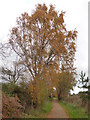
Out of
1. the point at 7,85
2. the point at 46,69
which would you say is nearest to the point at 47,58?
the point at 46,69

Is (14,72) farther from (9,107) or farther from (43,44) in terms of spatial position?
(9,107)

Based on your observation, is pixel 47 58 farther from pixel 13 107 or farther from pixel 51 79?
pixel 13 107

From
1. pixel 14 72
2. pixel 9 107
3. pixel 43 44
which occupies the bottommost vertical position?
pixel 9 107

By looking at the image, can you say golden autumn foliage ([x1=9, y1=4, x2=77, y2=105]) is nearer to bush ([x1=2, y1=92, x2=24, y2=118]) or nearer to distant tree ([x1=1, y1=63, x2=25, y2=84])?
distant tree ([x1=1, y1=63, x2=25, y2=84])

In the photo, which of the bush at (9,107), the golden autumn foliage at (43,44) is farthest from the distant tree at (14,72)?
the bush at (9,107)

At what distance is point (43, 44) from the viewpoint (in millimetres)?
17234

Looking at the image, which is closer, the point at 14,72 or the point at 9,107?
the point at 9,107

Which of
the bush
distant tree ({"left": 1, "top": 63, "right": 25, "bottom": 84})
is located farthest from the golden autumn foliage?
the bush

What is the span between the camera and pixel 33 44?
54.9 ft

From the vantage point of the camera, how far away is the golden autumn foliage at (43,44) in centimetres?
1658

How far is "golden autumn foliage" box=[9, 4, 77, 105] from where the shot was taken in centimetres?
1658

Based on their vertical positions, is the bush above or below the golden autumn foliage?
below

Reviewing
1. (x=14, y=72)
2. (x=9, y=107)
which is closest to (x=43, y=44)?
(x=14, y=72)

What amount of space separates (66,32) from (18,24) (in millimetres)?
5172
